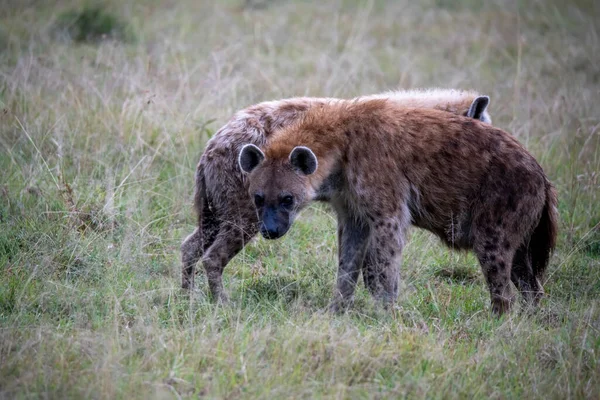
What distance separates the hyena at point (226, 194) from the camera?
188 inches

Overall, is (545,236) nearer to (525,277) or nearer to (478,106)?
(525,277)

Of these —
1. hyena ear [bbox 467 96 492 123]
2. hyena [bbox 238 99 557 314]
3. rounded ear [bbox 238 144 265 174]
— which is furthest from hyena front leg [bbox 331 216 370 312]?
hyena ear [bbox 467 96 492 123]

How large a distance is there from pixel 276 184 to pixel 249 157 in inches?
8.3

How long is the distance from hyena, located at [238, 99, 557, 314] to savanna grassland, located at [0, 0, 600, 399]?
0.32 metres

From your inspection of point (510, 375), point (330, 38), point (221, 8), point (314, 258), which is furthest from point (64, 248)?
point (221, 8)

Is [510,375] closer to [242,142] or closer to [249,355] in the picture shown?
[249,355]

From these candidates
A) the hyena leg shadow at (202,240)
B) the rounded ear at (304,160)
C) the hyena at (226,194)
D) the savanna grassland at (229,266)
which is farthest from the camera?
the hyena leg shadow at (202,240)

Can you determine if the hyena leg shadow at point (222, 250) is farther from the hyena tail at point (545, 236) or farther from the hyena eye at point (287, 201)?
the hyena tail at point (545, 236)

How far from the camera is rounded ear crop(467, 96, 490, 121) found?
18.5ft

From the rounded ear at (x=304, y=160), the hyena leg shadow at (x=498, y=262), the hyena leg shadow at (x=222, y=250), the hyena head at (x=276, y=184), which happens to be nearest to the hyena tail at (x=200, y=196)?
the hyena leg shadow at (x=222, y=250)

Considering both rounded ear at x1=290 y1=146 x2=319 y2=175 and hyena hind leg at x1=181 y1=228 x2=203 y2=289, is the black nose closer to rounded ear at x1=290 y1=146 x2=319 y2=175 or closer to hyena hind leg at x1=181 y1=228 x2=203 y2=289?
rounded ear at x1=290 y1=146 x2=319 y2=175

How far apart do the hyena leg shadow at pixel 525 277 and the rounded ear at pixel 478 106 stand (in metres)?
1.23

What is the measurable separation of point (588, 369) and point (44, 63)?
17.9ft

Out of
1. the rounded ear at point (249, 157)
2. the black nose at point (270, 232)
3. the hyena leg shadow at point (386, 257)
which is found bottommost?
the hyena leg shadow at point (386, 257)
